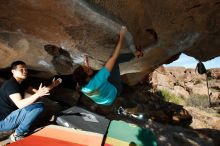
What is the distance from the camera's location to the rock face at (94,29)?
218 inches

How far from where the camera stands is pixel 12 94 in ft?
17.3

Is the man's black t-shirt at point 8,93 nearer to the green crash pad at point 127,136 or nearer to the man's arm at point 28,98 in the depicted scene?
the man's arm at point 28,98

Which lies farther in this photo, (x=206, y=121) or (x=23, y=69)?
(x=206, y=121)

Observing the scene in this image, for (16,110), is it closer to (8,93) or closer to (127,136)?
(8,93)

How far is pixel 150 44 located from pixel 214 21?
176 cm

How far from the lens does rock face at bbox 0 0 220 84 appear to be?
5543 mm

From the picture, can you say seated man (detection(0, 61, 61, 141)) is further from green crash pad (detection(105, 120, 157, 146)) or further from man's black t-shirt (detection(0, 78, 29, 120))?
green crash pad (detection(105, 120, 157, 146))

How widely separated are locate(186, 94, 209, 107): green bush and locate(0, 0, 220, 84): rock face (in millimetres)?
20922

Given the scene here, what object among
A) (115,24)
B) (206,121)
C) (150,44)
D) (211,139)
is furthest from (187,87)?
(115,24)

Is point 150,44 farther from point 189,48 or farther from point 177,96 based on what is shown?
point 177,96

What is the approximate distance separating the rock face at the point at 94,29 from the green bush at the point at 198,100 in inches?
824

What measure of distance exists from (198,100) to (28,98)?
2653 cm

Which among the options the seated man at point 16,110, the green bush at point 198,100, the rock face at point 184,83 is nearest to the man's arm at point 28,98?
the seated man at point 16,110

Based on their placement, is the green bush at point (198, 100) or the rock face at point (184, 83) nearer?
the green bush at point (198, 100)
